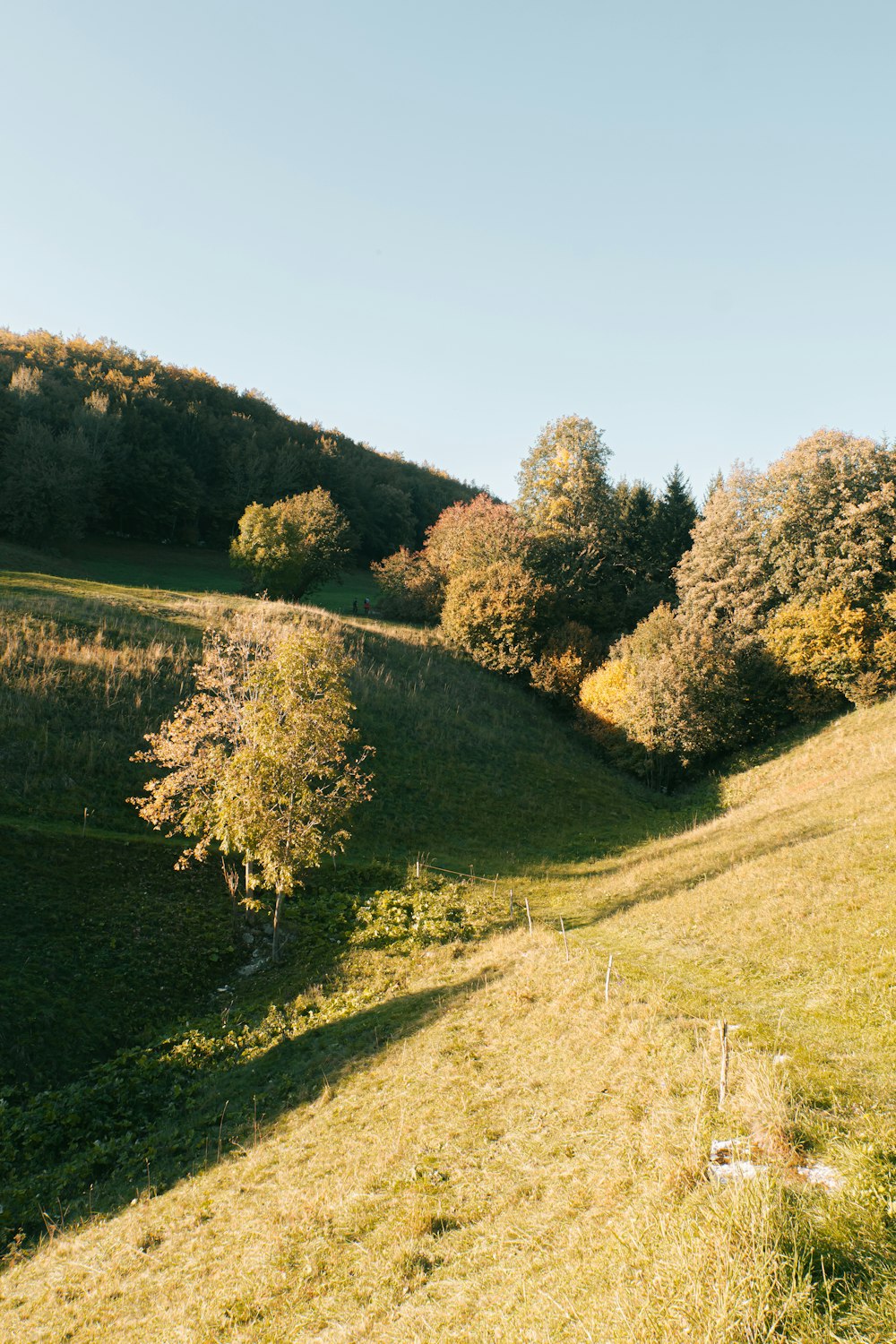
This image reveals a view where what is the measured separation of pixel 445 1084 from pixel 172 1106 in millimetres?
5776

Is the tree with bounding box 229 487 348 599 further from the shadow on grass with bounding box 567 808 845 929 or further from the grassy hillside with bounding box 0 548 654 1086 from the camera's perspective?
the shadow on grass with bounding box 567 808 845 929

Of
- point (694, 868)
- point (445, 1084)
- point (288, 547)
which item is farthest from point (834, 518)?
point (445, 1084)

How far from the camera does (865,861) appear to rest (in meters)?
17.0

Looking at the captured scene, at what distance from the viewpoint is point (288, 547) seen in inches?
2279

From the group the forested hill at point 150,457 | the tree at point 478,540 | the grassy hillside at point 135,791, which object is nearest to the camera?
→ the grassy hillside at point 135,791

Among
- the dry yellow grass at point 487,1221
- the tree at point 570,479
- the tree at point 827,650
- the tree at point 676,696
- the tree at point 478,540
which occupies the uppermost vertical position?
the tree at point 570,479

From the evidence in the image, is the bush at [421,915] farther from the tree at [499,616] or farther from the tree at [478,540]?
the tree at [478,540]

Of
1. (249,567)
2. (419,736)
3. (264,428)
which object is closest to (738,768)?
(419,736)

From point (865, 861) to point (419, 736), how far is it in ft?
73.5

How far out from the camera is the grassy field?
18.8 ft

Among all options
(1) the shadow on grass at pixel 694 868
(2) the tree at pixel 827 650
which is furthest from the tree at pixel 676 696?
(1) the shadow on grass at pixel 694 868

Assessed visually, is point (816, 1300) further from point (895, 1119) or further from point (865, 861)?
point (865, 861)

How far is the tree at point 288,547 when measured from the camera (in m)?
57.4

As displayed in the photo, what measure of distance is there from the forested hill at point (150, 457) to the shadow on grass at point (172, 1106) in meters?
58.7
